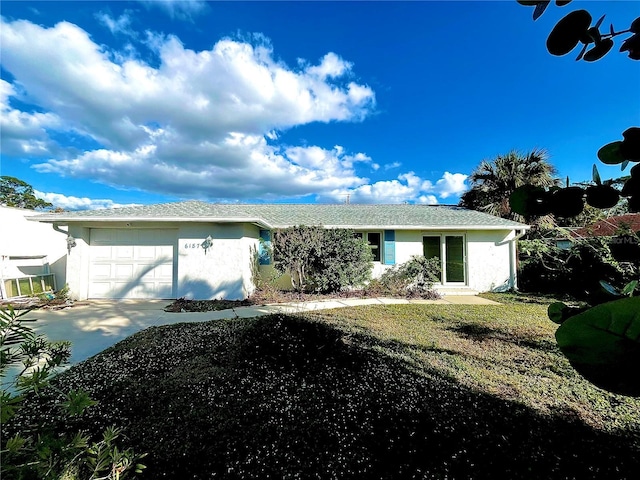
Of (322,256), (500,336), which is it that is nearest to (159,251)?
(322,256)

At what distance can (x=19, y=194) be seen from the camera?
1123 inches

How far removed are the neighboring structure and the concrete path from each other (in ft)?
5.67

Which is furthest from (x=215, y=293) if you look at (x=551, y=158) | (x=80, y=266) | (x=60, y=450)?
(x=551, y=158)

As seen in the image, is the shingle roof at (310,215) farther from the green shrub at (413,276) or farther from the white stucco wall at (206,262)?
the green shrub at (413,276)

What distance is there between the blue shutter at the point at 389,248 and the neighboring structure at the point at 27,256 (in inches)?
462

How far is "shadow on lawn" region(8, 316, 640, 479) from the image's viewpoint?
2.61 metres

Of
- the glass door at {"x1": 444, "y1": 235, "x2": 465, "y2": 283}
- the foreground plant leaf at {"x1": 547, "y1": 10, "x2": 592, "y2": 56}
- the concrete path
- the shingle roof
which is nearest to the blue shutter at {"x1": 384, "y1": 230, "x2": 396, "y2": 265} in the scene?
the shingle roof

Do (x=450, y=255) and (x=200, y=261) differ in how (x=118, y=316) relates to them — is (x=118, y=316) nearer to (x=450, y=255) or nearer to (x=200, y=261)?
(x=200, y=261)

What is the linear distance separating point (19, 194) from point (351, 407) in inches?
1544

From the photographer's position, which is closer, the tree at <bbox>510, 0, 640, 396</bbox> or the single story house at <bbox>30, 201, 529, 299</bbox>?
the tree at <bbox>510, 0, 640, 396</bbox>

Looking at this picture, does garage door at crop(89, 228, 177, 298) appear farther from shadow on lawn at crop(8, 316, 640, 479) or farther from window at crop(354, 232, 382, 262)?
window at crop(354, 232, 382, 262)

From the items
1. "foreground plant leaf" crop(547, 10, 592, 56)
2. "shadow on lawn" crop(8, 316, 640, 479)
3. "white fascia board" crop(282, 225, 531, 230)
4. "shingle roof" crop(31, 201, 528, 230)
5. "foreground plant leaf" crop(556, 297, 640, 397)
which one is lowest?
"shadow on lawn" crop(8, 316, 640, 479)

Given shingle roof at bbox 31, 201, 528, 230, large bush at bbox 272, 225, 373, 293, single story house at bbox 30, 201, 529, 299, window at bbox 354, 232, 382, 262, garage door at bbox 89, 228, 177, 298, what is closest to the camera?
shingle roof at bbox 31, 201, 528, 230

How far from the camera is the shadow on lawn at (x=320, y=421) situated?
2607mm
